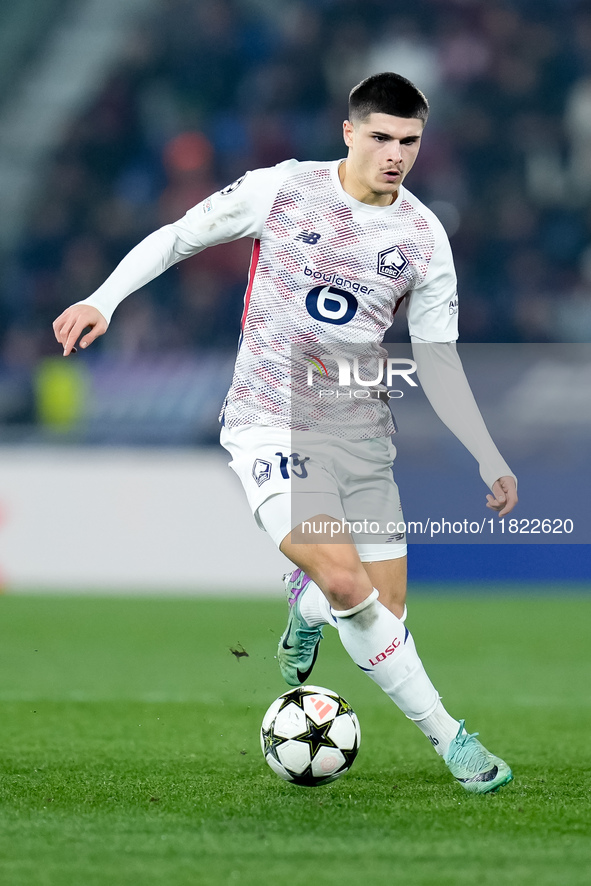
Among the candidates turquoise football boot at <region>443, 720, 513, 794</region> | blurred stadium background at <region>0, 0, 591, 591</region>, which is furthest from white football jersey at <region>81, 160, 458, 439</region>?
blurred stadium background at <region>0, 0, 591, 591</region>

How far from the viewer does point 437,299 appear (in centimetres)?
431

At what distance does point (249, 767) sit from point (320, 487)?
110 centimetres

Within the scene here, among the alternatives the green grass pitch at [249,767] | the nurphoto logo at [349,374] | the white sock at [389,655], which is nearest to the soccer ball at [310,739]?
the green grass pitch at [249,767]

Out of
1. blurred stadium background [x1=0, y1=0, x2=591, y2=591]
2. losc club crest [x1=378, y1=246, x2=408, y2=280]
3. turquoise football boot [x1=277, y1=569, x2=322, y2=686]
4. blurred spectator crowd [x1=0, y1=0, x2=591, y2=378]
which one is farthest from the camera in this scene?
blurred spectator crowd [x1=0, y1=0, x2=591, y2=378]

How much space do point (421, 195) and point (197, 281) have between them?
8.86 ft

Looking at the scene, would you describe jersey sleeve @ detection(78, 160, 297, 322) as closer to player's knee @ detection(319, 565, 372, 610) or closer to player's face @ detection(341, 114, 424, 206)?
player's face @ detection(341, 114, 424, 206)

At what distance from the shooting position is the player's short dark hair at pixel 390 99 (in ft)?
13.3

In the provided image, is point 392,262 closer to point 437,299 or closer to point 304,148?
point 437,299

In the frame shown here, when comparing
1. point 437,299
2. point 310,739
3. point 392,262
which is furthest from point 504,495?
point 310,739

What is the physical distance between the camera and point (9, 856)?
304 centimetres

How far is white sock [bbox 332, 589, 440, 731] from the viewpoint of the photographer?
3.94 m

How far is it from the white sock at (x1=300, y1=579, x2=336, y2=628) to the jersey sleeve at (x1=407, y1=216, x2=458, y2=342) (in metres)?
1.03

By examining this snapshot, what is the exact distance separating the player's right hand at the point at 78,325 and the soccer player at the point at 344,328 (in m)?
0.18

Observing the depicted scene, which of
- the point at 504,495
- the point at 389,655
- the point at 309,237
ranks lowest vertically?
the point at 389,655
